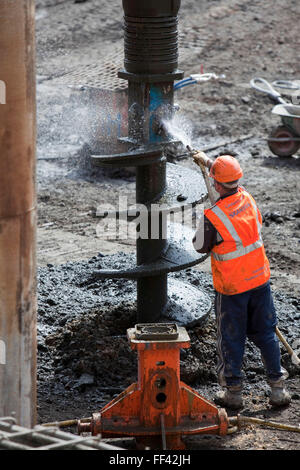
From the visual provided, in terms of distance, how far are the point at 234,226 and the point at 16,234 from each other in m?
1.99

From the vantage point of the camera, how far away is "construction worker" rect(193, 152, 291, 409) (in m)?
6.31

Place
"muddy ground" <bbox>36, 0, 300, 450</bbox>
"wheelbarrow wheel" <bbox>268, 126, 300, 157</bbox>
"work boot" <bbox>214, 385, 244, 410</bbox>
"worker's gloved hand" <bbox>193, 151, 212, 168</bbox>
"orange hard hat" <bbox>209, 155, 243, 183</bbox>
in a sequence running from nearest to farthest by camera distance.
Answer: "orange hard hat" <bbox>209, 155, 243, 183</bbox>, "work boot" <bbox>214, 385, 244, 410</bbox>, "worker's gloved hand" <bbox>193, 151, 212, 168</bbox>, "muddy ground" <bbox>36, 0, 300, 450</bbox>, "wheelbarrow wheel" <bbox>268, 126, 300, 157</bbox>

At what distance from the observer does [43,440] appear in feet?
14.0

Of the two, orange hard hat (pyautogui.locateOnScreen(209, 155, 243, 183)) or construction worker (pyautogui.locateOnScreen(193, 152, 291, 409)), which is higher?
orange hard hat (pyautogui.locateOnScreen(209, 155, 243, 183))

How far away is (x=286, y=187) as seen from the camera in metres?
12.7

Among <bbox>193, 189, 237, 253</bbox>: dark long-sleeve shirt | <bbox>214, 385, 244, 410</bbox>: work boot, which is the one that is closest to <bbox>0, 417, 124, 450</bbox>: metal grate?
<bbox>193, 189, 237, 253</bbox>: dark long-sleeve shirt

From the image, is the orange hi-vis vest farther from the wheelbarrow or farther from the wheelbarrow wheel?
the wheelbarrow wheel

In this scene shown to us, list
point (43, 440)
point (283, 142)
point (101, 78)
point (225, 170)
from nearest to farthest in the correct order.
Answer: point (43, 440)
point (225, 170)
point (101, 78)
point (283, 142)

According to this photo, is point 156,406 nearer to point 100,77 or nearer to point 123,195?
point 123,195

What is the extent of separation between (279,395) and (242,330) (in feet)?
1.94

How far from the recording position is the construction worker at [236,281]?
6.31m

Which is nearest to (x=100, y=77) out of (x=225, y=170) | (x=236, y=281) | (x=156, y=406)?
(x=225, y=170)
